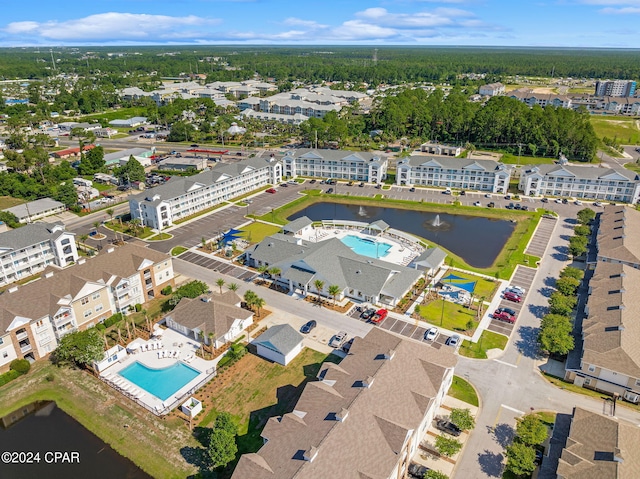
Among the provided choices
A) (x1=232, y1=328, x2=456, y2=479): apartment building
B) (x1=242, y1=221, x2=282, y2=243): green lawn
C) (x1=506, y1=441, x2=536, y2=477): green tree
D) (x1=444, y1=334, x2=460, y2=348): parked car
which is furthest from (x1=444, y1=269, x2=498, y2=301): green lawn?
(x1=242, y1=221, x2=282, y2=243): green lawn

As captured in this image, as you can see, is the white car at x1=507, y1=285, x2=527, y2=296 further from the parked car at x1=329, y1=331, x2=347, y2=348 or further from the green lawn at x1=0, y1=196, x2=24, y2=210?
the green lawn at x1=0, y1=196, x2=24, y2=210

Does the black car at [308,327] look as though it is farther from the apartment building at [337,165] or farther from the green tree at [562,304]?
the apartment building at [337,165]

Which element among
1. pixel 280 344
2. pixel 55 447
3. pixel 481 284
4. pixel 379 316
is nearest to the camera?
pixel 55 447

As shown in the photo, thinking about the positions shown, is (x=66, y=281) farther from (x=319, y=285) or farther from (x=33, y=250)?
(x=319, y=285)

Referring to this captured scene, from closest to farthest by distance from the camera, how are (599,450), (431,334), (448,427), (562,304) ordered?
1. (599,450)
2. (448,427)
3. (431,334)
4. (562,304)

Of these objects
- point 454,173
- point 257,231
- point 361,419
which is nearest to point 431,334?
point 361,419
